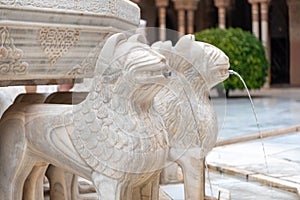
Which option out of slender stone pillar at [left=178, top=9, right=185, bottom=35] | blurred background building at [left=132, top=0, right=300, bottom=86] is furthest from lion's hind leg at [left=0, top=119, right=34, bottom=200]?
slender stone pillar at [left=178, top=9, right=185, bottom=35]

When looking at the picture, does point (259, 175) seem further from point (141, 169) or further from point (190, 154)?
point (141, 169)

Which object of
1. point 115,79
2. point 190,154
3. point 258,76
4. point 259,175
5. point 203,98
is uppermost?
point 115,79

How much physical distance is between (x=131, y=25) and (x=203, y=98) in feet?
1.54

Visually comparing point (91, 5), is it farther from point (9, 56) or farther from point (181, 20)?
point (181, 20)

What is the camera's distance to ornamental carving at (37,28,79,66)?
6.50 ft

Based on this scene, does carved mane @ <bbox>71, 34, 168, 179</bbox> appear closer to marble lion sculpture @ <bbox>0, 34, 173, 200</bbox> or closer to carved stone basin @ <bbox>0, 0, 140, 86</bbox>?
marble lion sculpture @ <bbox>0, 34, 173, 200</bbox>

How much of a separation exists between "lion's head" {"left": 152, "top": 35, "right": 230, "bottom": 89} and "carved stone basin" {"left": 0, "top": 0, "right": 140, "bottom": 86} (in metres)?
0.25

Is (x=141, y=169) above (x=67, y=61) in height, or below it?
below

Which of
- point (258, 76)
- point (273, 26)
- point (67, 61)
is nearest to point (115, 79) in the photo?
point (67, 61)

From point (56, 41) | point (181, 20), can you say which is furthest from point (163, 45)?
point (181, 20)

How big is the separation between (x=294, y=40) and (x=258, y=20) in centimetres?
169

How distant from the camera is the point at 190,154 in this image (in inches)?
88.0

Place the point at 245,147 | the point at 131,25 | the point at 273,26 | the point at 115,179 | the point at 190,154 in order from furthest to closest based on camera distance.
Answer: the point at 273,26, the point at 245,147, the point at 131,25, the point at 190,154, the point at 115,179

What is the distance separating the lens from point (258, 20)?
15758mm
